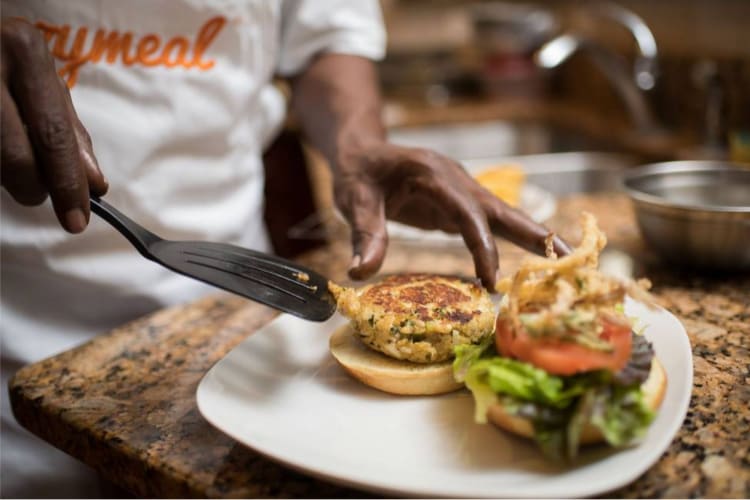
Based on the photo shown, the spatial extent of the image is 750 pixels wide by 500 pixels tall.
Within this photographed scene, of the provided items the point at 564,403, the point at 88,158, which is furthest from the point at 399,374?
the point at 88,158

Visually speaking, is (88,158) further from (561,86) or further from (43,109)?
(561,86)

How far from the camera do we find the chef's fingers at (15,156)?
0.83 metres

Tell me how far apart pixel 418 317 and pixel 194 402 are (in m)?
0.33

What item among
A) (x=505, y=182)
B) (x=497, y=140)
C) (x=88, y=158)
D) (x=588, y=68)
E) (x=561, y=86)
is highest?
(x=88, y=158)

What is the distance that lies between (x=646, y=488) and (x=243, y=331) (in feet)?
2.30

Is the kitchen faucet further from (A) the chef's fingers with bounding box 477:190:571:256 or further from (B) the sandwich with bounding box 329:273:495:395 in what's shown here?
(B) the sandwich with bounding box 329:273:495:395

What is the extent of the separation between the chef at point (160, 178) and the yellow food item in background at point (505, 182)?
13.0 inches

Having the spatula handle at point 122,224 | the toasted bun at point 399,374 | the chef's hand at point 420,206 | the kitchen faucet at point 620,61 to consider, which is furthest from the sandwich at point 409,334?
the kitchen faucet at point 620,61

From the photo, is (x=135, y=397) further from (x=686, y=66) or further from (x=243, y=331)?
(x=686, y=66)

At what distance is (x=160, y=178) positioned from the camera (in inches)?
57.4

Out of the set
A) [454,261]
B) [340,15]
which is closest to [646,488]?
[454,261]

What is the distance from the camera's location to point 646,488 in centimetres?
75

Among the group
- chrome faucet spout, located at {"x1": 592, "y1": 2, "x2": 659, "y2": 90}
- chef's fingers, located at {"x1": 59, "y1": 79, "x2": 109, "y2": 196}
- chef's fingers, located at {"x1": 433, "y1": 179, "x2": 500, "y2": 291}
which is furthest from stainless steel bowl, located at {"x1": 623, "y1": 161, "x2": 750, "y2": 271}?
chrome faucet spout, located at {"x1": 592, "y1": 2, "x2": 659, "y2": 90}

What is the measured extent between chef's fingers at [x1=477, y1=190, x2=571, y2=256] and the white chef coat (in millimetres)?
651
